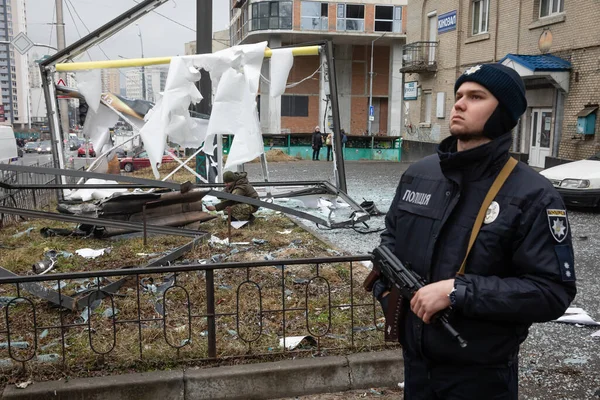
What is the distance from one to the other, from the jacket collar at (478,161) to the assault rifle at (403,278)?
41 cm

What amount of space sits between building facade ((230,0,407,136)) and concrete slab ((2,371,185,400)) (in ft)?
145

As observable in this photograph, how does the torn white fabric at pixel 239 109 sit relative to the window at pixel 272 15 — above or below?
below

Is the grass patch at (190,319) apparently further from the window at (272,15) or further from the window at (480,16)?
the window at (272,15)

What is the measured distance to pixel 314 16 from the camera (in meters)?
49.4

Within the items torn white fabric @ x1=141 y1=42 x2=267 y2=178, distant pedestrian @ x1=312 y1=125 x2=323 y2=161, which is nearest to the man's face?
torn white fabric @ x1=141 y1=42 x2=267 y2=178

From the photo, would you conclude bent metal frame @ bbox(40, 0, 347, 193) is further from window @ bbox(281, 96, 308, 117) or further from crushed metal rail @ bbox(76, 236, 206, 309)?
window @ bbox(281, 96, 308, 117)

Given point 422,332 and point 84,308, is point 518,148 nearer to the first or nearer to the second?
point 84,308

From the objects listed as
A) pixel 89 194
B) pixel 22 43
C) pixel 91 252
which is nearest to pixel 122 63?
pixel 89 194

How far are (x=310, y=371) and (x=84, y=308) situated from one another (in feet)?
7.70

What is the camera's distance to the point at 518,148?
21.6m

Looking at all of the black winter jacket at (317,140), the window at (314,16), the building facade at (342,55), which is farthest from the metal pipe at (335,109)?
the window at (314,16)

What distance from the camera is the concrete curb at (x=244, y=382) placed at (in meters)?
3.79

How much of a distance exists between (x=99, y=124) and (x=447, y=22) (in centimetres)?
1948

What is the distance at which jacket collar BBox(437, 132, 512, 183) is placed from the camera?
2.08 m
